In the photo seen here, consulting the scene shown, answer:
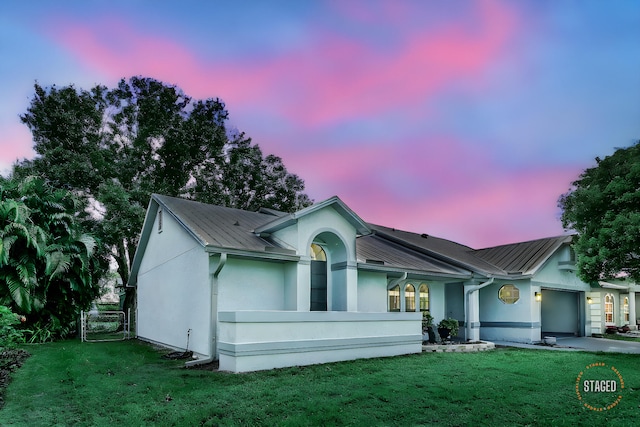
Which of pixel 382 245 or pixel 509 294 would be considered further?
pixel 509 294

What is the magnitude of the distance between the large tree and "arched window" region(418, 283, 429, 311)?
12.9 meters

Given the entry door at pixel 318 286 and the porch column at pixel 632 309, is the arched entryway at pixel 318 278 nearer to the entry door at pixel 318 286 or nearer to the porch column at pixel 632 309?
the entry door at pixel 318 286

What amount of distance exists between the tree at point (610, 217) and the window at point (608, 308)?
13.1 m

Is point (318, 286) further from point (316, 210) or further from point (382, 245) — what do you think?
point (382, 245)

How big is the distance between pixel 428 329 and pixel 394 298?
171 centimetres

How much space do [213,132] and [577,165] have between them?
19.6 m

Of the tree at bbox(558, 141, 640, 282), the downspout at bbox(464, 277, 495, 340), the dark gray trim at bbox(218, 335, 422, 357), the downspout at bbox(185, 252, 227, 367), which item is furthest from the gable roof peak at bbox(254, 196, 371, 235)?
the tree at bbox(558, 141, 640, 282)

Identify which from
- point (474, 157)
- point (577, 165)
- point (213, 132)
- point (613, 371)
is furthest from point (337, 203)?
point (213, 132)

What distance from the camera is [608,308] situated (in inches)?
993

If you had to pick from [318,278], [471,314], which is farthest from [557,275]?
[318,278]

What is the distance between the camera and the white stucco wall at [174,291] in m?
12.2

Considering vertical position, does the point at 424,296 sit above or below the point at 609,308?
above

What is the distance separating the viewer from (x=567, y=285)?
21000mm

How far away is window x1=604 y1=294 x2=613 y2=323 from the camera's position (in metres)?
25.0
